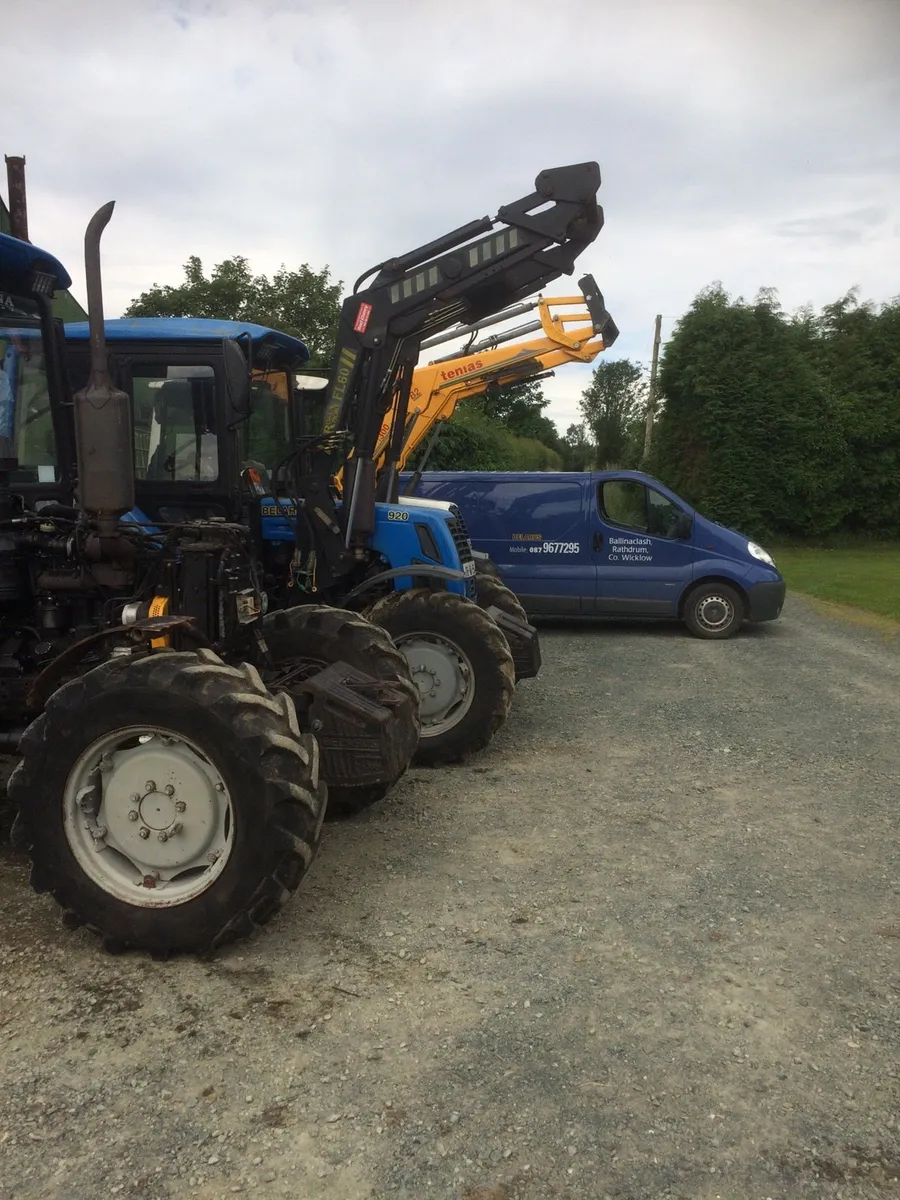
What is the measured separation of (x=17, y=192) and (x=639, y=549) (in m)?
7.57

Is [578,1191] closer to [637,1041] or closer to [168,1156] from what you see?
[637,1041]

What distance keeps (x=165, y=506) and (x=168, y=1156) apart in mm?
3956

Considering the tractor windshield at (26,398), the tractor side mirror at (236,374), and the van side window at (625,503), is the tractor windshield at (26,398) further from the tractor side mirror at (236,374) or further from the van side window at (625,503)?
the van side window at (625,503)

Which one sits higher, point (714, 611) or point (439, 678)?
point (439, 678)

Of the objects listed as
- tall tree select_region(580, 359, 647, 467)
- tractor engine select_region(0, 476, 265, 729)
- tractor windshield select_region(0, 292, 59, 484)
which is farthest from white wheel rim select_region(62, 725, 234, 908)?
tall tree select_region(580, 359, 647, 467)

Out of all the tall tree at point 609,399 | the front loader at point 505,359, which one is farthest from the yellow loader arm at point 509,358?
the tall tree at point 609,399

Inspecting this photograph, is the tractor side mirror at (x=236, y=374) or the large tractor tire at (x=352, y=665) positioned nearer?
the large tractor tire at (x=352, y=665)

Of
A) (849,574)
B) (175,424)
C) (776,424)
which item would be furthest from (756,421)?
(175,424)

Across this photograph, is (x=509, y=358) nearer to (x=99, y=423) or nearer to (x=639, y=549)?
(x=639, y=549)

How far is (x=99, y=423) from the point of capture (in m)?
3.50

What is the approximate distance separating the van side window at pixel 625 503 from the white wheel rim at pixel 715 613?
116 cm

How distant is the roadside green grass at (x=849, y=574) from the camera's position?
49.2ft

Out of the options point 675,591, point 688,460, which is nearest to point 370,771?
point 675,591

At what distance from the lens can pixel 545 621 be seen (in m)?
12.9
